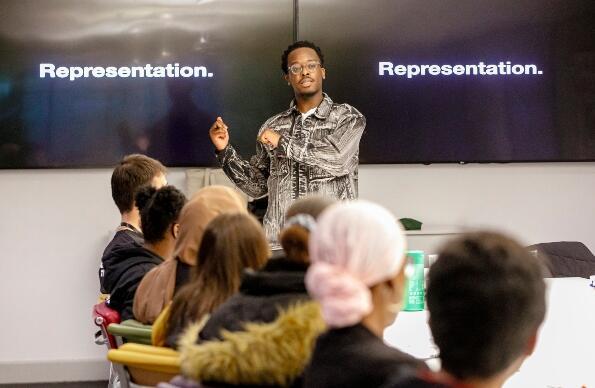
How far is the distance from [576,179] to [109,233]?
289 centimetres

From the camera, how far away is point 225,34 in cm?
544

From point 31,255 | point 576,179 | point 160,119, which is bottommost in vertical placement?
point 31,255

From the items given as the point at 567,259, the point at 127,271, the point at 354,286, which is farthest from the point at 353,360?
the point at 567,259

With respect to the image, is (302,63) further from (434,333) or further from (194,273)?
(434,333)

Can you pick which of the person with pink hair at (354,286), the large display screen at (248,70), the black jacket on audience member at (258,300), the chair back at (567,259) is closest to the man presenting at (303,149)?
the chair back at (567,259)

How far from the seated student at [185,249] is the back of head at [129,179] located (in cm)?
111

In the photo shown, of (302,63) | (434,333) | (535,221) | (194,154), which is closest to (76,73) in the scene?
(194,154)

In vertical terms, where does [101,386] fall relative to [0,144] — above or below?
below

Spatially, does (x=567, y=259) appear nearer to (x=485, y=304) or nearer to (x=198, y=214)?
(x=198, y=214)

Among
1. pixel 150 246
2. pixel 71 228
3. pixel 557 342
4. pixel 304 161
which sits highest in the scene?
pixel 304 161

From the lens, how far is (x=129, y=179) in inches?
160

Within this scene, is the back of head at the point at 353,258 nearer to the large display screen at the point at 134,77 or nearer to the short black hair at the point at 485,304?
the short black hair at the point at 485,304

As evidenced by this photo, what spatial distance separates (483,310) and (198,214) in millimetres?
1441

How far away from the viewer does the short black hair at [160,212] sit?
11.3ft
